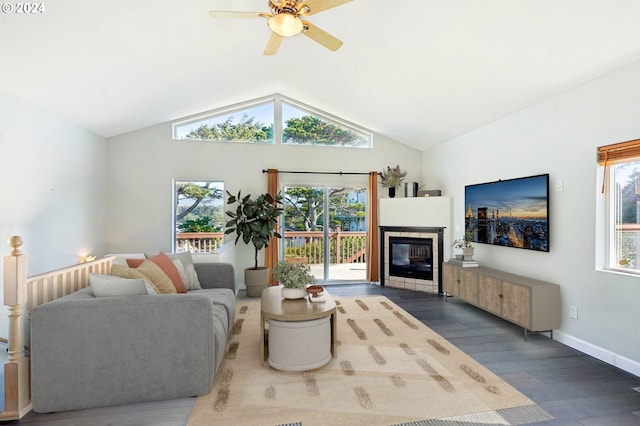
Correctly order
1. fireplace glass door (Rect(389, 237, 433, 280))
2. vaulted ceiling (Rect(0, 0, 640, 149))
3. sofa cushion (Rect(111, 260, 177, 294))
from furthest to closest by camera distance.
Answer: fireplace glass door (Rect(389, 237, 433, 280)) → sofa cushion (Rect(111, 260, 177, 294)) → vaulted ceiling (Rect(0, 0, 640, 149))

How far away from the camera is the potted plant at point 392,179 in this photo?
19.8 ft

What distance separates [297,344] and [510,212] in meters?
3.07

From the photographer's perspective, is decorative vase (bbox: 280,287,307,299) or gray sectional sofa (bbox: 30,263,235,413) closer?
gray sectional sofa (bbox: 30,263,235,413)

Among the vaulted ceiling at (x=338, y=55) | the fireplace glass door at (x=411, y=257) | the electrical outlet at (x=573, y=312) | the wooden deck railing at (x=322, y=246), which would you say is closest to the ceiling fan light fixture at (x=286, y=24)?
the vaulted ceiling at (x=338, y=55)

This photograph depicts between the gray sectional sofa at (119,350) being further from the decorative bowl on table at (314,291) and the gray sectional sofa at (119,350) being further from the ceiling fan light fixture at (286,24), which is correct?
the ceiling fan light fixture at (286,24)

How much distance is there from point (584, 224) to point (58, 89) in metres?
5.54

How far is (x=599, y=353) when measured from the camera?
9.60 feet

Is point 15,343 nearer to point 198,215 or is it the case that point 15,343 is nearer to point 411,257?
point 198,215

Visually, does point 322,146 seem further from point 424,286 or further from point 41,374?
point 41,374

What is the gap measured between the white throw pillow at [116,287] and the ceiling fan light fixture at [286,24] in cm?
207

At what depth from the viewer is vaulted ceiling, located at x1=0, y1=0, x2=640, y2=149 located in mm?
2506

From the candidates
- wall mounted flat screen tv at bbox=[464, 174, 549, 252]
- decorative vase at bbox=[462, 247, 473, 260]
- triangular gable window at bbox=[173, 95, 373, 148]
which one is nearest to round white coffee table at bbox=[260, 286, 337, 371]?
wall mounted flat screen tv at bbox=[464, 174, 549, 252]

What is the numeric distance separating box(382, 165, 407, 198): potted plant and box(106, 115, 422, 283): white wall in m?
0.71

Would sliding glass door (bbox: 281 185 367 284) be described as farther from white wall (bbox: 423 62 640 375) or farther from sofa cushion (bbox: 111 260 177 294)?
sofa cushion (bbox: 111 260 177 294)
